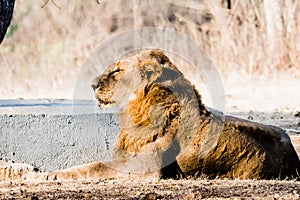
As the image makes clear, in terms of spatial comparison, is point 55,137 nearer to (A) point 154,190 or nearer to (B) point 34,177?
(B) point 34,177

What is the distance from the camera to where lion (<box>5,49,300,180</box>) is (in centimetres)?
→ 744

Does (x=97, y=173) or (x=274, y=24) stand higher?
(x=274, y=24)

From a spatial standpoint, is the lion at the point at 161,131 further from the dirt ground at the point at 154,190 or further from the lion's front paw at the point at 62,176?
the dirt ground at the point at 154,190

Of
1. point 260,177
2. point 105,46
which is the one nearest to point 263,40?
point 105,46

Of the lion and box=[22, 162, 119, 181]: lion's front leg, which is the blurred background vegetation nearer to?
the lion

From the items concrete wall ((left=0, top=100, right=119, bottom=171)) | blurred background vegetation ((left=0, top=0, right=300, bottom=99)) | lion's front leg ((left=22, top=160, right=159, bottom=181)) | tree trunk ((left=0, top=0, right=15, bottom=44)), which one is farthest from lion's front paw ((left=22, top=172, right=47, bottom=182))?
blurred background vegetation ((left=0, top=0, right=300, bottom=99))

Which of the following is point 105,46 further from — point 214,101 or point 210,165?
point 210,165

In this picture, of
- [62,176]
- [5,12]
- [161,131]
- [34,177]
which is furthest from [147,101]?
[5,12]

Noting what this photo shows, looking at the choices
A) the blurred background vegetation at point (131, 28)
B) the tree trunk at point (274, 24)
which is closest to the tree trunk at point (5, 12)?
the blurred background vegetation at point (131, 28)

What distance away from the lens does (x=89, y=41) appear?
19.9 m

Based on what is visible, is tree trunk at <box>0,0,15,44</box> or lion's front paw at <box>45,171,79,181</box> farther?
tree trunk at <box>0,0,15,44</box>

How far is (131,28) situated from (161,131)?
43.2 feet

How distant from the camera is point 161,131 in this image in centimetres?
748

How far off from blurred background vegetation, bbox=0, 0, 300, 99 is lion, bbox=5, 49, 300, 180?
1019cm
